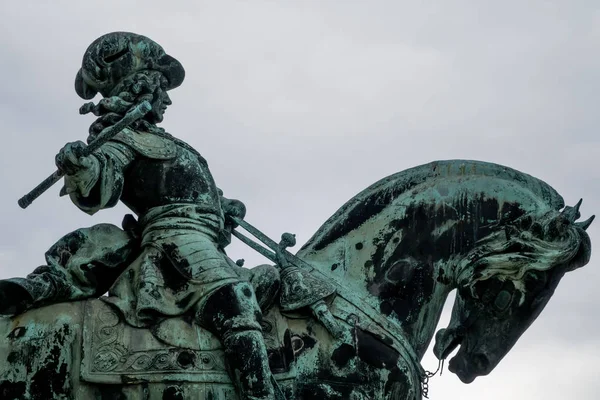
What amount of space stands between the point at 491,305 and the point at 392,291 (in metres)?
0.67

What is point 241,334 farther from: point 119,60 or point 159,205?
point 119,60

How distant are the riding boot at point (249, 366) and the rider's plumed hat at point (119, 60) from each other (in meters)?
2.41

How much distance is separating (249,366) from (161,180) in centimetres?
160

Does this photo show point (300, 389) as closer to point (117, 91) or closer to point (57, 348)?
point (57, 348)

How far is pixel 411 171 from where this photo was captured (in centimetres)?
1180

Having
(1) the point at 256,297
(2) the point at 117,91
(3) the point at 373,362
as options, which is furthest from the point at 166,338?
(2) the point at 117,91

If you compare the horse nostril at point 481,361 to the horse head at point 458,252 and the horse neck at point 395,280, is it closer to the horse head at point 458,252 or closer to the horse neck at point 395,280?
the horse head at point 458,252

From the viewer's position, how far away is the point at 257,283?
11.1 metres

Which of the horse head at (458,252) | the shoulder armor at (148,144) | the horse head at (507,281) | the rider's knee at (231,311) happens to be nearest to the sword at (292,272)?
the horse head at (458,252)

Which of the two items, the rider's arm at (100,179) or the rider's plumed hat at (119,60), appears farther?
the rider's plumed hat at (119,60)

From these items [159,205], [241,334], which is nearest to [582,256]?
[241,334]

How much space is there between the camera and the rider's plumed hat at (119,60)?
12070 millimetres

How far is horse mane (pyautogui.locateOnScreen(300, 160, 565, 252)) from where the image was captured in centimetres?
1165

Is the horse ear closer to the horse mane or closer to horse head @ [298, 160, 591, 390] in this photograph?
horse head @ [298, 160, 591, 390]
